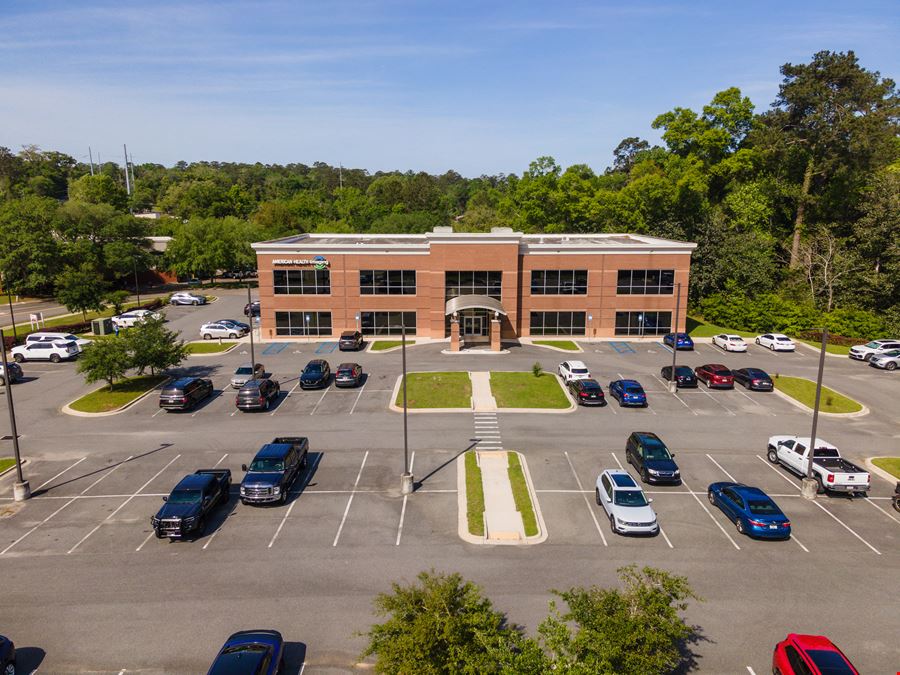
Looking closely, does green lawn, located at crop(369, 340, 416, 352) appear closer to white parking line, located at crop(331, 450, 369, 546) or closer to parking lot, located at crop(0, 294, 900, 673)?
parking lot, located at crop(0, 294, 900, 673)

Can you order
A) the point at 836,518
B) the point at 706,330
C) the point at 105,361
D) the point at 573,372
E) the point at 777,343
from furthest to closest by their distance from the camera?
the point at 706,330 < the point at 777,343 < the point at 573,372 < the point at 105,361 < the point at 836,518

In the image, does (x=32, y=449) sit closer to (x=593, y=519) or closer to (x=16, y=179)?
(x=593, y=519)

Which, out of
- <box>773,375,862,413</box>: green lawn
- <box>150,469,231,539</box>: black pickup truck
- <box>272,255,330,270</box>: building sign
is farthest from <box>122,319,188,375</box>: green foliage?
<box>773,375,862,413</box>: green lawn

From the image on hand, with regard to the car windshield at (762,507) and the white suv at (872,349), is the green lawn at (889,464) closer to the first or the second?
the car windshield at (762,507)

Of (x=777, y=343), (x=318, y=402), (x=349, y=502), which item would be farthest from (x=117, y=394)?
(x=777, y=343)

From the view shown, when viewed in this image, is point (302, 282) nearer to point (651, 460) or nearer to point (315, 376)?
point (315, 376)

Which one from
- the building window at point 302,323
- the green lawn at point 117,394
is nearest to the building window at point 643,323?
the building window at point 302,323

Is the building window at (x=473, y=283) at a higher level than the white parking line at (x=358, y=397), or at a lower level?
higher
